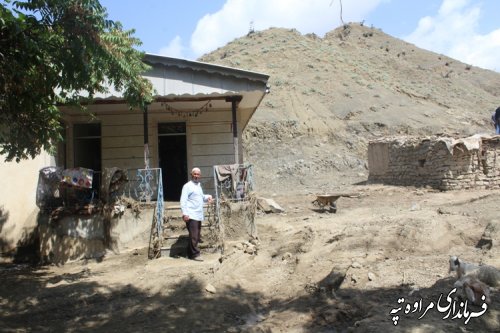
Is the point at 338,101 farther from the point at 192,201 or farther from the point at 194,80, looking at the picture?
the point at 192,201

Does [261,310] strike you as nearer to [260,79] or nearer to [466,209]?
[260,79]

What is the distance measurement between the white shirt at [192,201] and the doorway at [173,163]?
15.1 ft

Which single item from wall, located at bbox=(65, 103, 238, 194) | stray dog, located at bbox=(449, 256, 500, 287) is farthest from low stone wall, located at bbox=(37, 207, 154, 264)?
stray dog, located at bbox=(449, 256, 500, 287)

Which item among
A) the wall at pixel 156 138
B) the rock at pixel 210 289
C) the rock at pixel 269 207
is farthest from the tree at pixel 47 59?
the rock at pixel 269 207

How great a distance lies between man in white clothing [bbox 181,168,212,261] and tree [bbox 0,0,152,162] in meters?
2.20

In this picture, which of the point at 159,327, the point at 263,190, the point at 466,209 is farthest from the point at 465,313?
the point at 263,190

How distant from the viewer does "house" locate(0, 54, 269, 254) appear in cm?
1068

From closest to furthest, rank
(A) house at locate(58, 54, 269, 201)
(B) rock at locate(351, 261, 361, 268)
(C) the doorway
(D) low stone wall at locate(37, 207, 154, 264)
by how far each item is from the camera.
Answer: (B) rock at locate(351, 261, 361, 268)
(D) low stone wall at locate(37, 207, 154, 264)
(A) house at locate(58, 54, 269, 201)
(C) the doorway

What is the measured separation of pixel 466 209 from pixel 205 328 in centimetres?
807

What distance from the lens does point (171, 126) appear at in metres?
12.4

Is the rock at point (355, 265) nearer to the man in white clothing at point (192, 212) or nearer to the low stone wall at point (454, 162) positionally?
the man in white clothing at point (192, 212)

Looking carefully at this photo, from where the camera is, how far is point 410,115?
105 ft

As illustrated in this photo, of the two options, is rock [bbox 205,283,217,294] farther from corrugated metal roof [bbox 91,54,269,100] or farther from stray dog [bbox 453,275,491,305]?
corrugated metal roof [bbox 91,54,269,100]

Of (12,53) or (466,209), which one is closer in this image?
(12,53)
